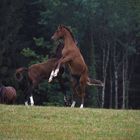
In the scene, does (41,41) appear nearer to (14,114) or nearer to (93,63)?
(93,63)

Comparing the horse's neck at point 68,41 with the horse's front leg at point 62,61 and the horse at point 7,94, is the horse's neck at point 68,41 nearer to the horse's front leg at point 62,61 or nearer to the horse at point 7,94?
the horse's front leg at point 62,61

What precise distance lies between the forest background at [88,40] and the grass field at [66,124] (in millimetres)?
23602

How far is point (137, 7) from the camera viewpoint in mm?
43188

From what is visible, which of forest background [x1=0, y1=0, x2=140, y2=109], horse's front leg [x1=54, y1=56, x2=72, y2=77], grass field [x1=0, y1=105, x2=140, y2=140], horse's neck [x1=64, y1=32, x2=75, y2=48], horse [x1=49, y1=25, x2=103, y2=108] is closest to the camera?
grass field [x1=0, y1=105, x2=140, y2=140]

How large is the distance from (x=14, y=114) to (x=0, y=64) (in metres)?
24.3

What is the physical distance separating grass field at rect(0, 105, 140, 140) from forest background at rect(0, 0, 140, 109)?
23602mm

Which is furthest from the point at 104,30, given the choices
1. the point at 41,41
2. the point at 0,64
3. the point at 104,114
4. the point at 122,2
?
the point at 104,114

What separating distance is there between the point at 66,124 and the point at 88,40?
30400 millimetres

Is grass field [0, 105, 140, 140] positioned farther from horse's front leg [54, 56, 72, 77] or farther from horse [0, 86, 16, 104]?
horse [0, 86, 16, 104]

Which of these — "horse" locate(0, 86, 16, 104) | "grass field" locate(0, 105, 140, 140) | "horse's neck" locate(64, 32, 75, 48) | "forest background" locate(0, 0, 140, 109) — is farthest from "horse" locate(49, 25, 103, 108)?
"forest background" locate(0, 0, 140, 109)

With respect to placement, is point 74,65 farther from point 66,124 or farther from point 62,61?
point 66,124

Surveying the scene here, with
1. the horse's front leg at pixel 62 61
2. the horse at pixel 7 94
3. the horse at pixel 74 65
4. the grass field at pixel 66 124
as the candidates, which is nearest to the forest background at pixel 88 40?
the horse at pixel 7 94

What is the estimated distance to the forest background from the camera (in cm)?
3988

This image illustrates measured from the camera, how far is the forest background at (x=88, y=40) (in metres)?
39.9
